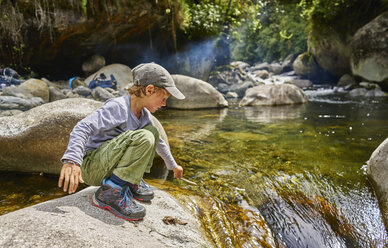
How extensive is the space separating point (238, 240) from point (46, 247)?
122 cm

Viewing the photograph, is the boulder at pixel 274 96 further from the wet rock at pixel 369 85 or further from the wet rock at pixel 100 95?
the wet rock at pixel 100 95

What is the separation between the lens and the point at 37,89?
24.3 feet

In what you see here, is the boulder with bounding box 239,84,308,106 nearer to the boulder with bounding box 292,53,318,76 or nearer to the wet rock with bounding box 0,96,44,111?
the wet rock with bounding box 0,96,44,111

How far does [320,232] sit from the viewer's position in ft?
6.39

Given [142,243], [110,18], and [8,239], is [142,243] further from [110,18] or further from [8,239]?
[110,18]

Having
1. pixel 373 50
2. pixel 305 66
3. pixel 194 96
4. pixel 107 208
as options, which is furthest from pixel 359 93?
pixel 107 208

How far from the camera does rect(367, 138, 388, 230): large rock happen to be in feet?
7.21

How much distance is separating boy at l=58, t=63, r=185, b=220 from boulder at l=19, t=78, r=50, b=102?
675 centimetres

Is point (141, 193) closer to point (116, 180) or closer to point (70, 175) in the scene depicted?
point (116, 180)

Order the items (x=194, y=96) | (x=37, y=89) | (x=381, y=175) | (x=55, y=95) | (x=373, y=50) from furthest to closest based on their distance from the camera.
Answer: (x=373, y=50) → (x=194, y=96) → (x=55, y=95) → (x=37, y=89) → (x=381, y=175)

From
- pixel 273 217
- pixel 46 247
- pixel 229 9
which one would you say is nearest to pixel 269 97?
pixel 229 9

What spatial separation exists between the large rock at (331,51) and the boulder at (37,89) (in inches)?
546

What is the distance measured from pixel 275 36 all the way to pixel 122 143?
3220 cm

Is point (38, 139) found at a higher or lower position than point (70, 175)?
lower
